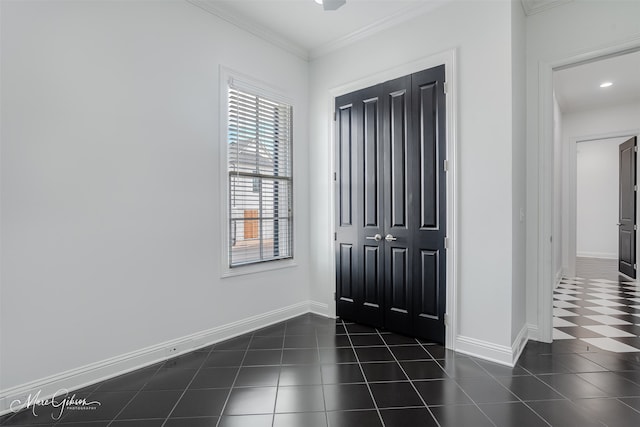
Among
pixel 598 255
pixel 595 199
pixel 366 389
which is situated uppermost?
pixel 595 199

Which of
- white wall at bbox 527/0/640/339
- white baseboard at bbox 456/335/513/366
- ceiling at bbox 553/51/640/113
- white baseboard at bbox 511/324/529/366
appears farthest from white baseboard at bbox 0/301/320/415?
ceiling at bbox 553/51/640/113

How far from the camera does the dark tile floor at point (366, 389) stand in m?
1.86

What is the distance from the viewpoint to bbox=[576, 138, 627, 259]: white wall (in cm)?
744

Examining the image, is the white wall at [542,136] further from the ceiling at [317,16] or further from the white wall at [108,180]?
the white wall at [108,180]


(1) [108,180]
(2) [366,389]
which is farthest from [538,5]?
(1) [108,180]

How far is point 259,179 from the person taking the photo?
11.1 ft

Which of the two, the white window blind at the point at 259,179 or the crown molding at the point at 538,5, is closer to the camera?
the crown molding at the point at 538,5

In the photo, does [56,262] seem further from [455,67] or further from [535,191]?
[535,191]

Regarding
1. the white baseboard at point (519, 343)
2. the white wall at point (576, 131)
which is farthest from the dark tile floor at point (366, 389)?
the white wall at point (576, 131)

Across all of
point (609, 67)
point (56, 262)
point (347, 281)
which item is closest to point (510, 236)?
point (347, 281)

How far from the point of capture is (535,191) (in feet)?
9.58

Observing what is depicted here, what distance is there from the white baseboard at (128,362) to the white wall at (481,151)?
76.2 inches

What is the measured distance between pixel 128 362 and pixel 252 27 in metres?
3.11

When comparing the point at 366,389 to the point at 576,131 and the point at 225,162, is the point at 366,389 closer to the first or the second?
the point at 225,162
